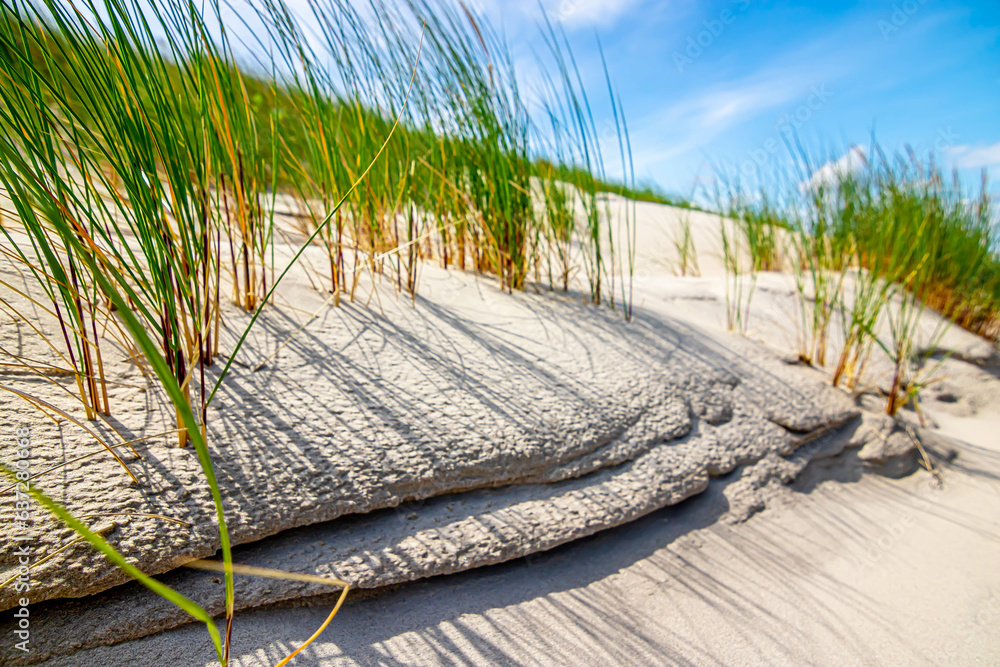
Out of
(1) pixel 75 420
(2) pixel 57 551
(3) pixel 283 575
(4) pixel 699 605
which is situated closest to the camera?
(3) pixel 283 575

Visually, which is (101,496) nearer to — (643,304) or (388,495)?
(388,495)

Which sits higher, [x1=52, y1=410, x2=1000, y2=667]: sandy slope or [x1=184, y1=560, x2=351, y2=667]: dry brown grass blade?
[x1=184, y1=560, x2=351, y2=667]: dry brown grass blade

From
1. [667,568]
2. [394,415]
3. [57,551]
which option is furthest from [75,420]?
[667,568]

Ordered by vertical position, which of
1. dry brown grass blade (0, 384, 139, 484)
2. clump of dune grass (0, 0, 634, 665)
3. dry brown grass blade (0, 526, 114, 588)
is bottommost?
dry brown grass blade (0, 526, 114, 588)

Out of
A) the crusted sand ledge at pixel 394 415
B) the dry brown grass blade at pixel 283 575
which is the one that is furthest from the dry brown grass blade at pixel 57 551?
the dry brown grass blade at pixel 283 575

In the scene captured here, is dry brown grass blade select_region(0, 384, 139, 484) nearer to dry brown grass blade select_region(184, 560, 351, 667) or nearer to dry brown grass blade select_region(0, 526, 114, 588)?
dry brown grass blade select_region(0, 526, 114, 588)

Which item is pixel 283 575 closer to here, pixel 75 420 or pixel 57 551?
pixel 57 551

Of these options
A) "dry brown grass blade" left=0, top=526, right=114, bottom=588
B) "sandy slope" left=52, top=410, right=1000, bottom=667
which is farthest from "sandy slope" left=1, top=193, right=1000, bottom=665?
"dry brown grass blade" left=0, top=526, right=114, bottom=588

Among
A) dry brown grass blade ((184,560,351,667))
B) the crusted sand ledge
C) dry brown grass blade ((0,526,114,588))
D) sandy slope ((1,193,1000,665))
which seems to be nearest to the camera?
dry brown grass blade ((184,560,351,667))

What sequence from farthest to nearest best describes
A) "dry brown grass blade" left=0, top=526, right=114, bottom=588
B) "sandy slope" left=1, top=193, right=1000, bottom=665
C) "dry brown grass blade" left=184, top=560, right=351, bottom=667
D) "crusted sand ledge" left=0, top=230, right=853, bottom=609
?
"sandy slope" left=1, top=193, right=1000, bottom=665
"crusted sand ledge" left=0, top=230, right=853, bottom=609
"dry brown grass blade" left=0, top=526, right=114, bottom=588
"dry brown grass blade" left=184, top=560, right=351, bottom=667

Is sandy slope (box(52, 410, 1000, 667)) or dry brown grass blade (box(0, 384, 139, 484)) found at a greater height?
dry brown grass blade (box(0, 384, 139, 484))

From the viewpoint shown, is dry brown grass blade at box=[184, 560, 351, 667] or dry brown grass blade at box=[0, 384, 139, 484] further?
dry brown grass blade at box=[0, 384, 139, 484]

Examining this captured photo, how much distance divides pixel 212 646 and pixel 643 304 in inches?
70.4

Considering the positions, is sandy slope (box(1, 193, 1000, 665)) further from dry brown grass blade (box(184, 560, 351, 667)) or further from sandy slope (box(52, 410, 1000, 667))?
dry brown grass blade (box(184, 560, 351, 667))
